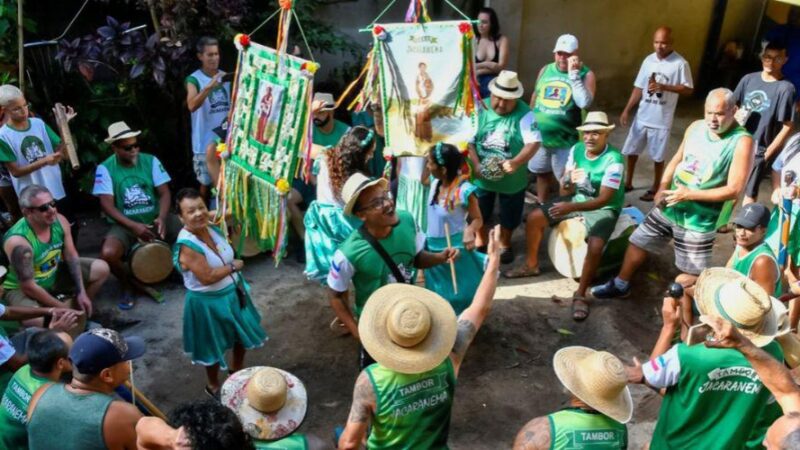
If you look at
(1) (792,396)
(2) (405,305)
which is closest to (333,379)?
(2) (405,305)

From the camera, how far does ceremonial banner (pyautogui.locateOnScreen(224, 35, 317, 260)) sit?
500cm

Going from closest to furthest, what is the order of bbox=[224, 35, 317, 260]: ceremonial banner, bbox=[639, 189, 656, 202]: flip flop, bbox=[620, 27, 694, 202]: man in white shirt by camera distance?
bbox=[224, 35, 317, 260]: ceremonial banner < bbox=[620, 27, 694, 202]: man in white shirt < bbox=[639, 189, 656, 202]: flip flop

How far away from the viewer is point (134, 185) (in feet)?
21.5

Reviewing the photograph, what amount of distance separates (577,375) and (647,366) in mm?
519

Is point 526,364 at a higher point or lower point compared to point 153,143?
lower

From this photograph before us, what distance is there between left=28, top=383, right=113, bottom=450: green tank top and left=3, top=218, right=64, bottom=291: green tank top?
2.49 meters

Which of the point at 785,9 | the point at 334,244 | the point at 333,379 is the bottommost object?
the point at 333,379

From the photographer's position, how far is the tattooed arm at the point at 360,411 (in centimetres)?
336

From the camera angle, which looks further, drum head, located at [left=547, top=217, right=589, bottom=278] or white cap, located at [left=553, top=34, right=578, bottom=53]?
white cap, located at [left=553, top=34, right=578, bottom=53]

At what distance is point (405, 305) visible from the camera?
3.32 metres

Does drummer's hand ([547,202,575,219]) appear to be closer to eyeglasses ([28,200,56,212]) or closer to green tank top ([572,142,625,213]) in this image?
green tank top ([572,142,625,213])

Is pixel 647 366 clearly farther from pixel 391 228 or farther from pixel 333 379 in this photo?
pixel 333 379

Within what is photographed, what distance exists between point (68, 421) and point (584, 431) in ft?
7.56

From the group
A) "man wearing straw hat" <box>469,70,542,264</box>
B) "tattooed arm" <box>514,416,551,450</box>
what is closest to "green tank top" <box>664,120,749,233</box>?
"man wearing straw hat" <box>469,70,542,264</box>
